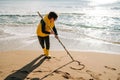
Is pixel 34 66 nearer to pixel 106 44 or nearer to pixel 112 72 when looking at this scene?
pixel 112 72

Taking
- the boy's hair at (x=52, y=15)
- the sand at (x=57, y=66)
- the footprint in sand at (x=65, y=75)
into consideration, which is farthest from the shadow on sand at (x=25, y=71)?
the boy's hair at (x=52, y=15)

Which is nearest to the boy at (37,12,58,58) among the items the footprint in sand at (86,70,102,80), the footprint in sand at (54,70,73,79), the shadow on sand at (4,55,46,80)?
the shadow on sand at (4,55,46,80)

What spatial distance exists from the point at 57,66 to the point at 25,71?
1.03m

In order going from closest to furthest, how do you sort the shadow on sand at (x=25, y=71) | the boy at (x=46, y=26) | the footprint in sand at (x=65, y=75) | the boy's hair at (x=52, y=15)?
the shadow on sand at (x=25, y=71)
the footprint in sand at (x=65, y=75)
the boy's hair at (x=52, y=15)
the boy at (x=46, y=26)

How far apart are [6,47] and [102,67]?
13.8 feet

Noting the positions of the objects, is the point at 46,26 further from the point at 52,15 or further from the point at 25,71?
the point at 25,71

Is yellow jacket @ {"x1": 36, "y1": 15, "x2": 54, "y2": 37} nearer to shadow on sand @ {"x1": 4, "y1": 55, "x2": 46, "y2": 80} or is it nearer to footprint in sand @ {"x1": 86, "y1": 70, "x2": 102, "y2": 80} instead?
shadow on sand @ {"x1": 4, "y1": 55, "x2": 46, "y2": 80}

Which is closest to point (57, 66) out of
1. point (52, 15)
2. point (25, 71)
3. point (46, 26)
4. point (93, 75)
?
point (25, 71)

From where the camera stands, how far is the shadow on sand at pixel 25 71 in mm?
5538

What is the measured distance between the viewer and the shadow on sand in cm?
554

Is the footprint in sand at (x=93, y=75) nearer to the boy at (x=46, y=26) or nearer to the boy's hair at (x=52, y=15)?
the boy at (x=46, y=26)

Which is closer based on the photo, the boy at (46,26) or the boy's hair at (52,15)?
the boy's hair at (52,15)

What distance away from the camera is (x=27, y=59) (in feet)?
23.1

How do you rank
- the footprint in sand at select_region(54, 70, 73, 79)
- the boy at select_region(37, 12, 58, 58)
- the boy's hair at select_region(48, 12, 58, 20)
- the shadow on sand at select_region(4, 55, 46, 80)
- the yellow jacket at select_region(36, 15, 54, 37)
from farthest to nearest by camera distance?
the yellow jacket at select_region(36, 15, 54, 37) → the boy at select_region(37, 12, 58, 58) → the boy's hair at select_region(48, 12, 58, 20) → the footprint in sand at select_region(54, 70, 73, 79) → the shadow on sand at select_region(4, 55, 46, 80)
